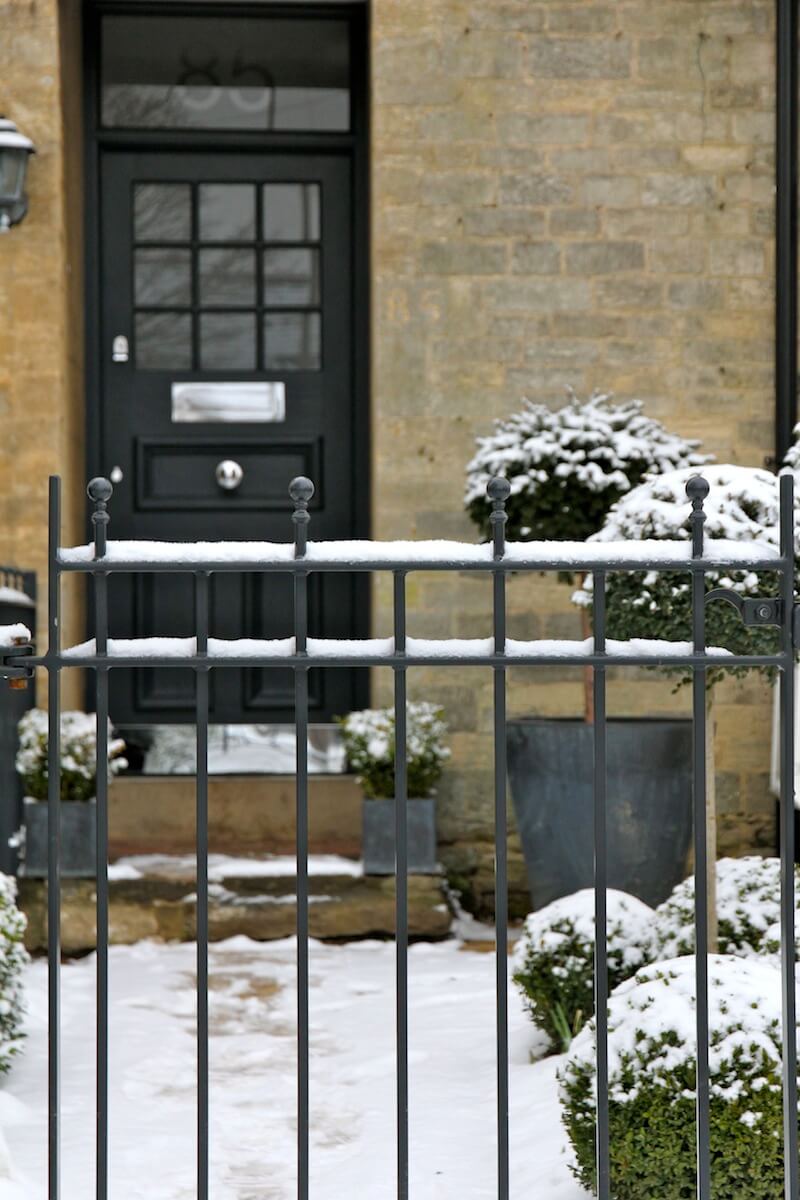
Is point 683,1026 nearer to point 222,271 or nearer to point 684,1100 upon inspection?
point 684,1100

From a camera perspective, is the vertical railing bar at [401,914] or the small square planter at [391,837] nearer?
the vertical railing bar at [401,914]

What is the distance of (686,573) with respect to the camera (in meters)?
3.85

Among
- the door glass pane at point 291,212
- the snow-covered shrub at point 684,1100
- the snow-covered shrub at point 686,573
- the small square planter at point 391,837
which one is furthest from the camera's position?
the door glass pane at point 291,212

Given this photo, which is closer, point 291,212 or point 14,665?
point 14,665

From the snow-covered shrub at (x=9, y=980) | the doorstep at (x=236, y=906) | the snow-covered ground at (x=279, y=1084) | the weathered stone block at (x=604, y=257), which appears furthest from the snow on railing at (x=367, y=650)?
the weathered stone block at (x=604, y=257)

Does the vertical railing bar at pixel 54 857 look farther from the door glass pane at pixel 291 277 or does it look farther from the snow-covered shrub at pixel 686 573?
the door glass pane at pixel 291 277

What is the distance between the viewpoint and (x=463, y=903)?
6.10 metres

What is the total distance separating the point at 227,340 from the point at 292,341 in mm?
285

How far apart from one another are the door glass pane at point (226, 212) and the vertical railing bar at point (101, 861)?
14.1ft

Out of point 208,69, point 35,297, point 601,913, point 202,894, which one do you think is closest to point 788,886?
point 601,913

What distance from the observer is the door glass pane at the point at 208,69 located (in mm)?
6441

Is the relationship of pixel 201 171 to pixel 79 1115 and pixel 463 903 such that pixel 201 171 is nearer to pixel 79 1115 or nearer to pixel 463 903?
pixel 463 903

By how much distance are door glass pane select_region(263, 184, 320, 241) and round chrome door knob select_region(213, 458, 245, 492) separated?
100cm

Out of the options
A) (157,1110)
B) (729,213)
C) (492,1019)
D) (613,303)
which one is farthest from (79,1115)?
(729,213)
